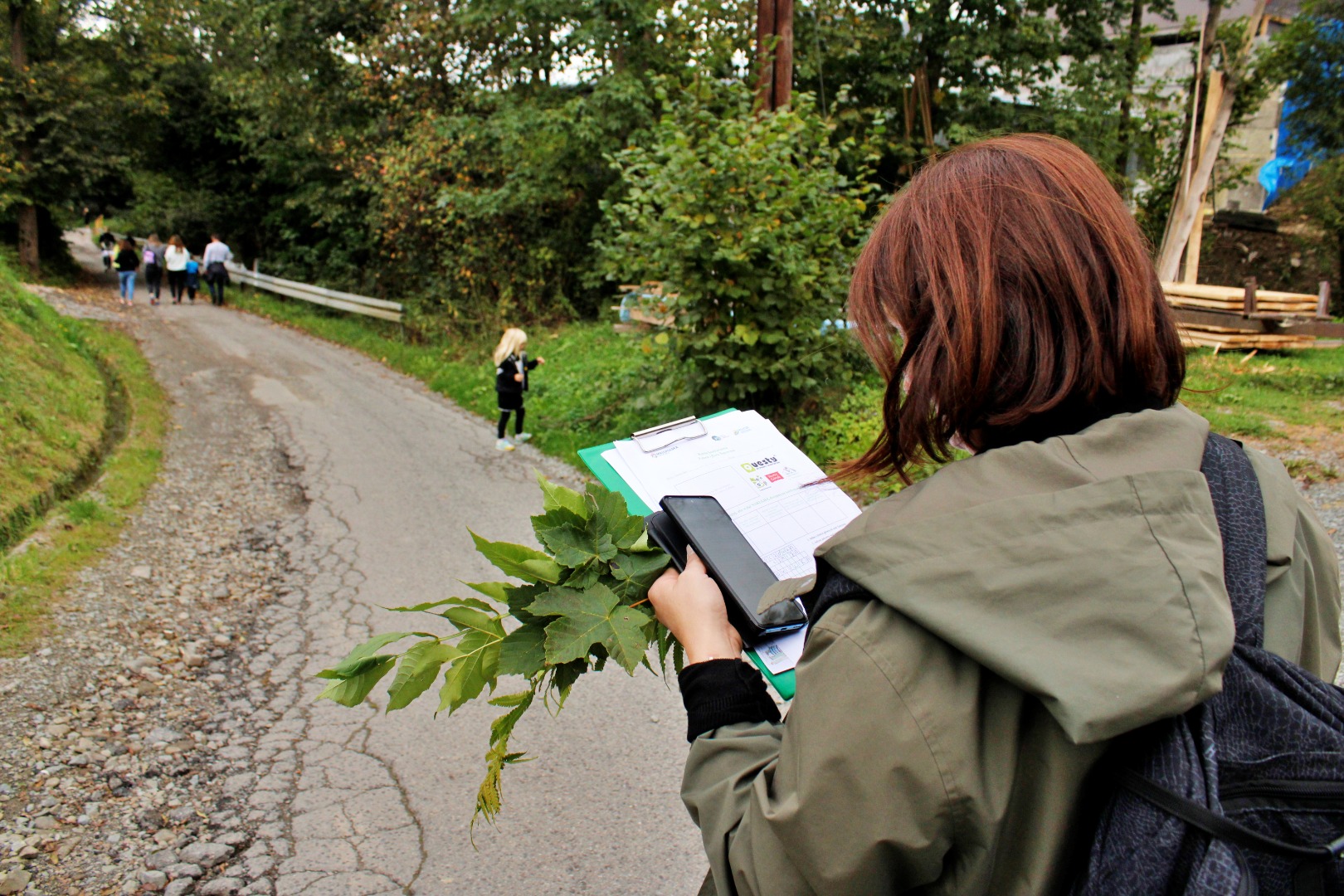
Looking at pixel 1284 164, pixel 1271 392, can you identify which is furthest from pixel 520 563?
pixel 1284 164

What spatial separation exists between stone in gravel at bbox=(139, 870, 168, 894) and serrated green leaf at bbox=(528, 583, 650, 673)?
2.07 m

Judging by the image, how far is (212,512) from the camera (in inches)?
251

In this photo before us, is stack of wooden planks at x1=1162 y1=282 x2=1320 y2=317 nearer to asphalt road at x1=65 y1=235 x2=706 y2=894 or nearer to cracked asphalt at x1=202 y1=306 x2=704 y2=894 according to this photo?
asphalt road at x1=65 y1=235 x2=706 y2=894

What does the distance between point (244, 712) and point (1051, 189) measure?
3948mm

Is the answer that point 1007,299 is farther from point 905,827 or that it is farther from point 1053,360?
point 905,827

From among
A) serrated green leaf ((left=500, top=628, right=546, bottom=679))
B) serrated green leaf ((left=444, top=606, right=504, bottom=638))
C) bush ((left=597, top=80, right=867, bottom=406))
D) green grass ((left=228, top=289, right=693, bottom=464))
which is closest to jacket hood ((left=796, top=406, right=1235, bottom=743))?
serrated green leaf ((left=500, top=628, right=546, bottom=679))

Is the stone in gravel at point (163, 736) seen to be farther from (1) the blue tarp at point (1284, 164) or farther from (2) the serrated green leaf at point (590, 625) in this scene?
(1) the blue tarp at point (1284, 164)

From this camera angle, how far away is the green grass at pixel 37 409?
584 centimetres

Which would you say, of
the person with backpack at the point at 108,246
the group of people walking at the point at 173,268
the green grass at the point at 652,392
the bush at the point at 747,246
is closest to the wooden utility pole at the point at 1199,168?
the green grass at the point at 652,392

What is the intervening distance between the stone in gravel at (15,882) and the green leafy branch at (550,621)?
183 centimetres

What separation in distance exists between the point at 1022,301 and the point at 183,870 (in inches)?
125

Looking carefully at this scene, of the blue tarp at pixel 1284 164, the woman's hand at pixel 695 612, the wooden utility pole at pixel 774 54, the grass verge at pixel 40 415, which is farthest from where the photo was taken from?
the blue tarp at pixel 1284 164

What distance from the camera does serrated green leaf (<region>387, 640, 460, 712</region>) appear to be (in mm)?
1871

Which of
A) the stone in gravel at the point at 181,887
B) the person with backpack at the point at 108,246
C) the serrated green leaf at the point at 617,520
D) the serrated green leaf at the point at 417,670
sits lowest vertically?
the stone in gravel at the point at 181,887
